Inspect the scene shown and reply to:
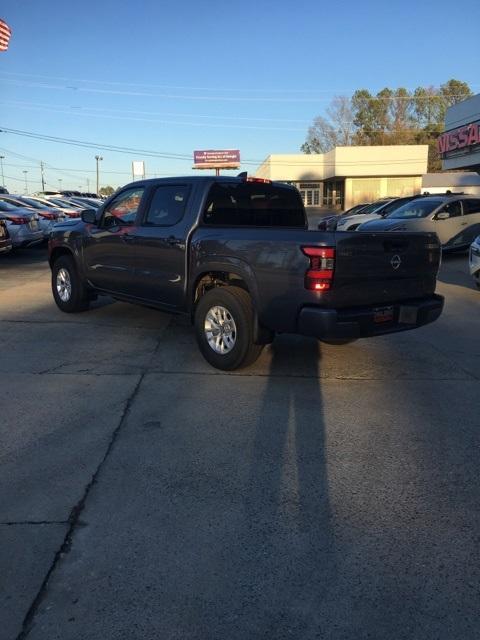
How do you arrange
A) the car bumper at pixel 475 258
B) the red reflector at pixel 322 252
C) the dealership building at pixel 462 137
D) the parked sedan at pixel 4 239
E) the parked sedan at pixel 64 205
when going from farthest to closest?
1. the dealership building at pixel 462 137
2. the parked sedan at pixel 64 205
3. the parked sedan at pixel 4 239
4. the car bumper at pixel 475 258
5. the red reflector at pixel 322 252

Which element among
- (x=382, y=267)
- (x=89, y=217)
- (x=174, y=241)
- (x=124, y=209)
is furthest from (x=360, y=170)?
(x=382, y=267)

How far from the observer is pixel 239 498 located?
3398 millimetres

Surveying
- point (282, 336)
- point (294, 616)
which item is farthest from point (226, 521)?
point (282, 336)

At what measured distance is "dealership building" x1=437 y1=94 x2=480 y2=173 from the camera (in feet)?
90.7

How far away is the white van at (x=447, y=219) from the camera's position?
Answer: 15781 millimetres

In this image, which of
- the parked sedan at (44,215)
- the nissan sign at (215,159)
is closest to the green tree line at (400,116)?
the nissan sign at (215,159)

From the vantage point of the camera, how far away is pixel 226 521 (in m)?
3.15

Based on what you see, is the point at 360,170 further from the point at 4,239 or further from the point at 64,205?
the point at 4,239

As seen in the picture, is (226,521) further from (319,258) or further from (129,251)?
(129,251)

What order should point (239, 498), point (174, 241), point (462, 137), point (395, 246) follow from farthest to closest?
point (462, 137) < point (174, 241) < point (395, 246) < point (239, 498)

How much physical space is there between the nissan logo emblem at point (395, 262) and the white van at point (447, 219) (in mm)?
10613

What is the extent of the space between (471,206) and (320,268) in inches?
529

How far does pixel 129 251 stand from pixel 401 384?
370 centimetres

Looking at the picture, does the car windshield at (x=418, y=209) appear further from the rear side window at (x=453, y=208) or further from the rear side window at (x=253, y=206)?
the rear side window at (x=253, y=206)
